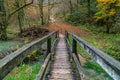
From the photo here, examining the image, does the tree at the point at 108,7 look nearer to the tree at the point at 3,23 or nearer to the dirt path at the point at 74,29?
the dirt path at the point at 74,29

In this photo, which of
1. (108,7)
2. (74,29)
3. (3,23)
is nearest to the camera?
(3,23)

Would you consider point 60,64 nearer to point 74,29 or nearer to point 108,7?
point 108,7

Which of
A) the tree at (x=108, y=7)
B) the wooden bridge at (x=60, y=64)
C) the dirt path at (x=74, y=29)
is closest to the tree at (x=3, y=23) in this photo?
the dirt path at (x=74, y=29)

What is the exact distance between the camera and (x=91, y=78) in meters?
9.20

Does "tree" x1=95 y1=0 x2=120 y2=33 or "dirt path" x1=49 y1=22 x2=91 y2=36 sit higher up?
"tree" x1=95 y1=0 x2=120 y2=33

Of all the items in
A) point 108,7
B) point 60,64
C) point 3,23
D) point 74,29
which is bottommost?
point 74,29

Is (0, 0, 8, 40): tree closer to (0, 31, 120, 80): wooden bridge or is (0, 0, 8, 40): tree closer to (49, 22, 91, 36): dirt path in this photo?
(49, 22, 91, 36): dirt path

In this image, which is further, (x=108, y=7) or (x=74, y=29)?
(x=74, y=29)

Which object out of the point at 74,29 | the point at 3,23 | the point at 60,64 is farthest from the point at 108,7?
the point at 60,64

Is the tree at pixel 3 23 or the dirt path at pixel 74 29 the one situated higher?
the tree at pixel 3 23

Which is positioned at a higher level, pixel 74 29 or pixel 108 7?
pixel 108 7

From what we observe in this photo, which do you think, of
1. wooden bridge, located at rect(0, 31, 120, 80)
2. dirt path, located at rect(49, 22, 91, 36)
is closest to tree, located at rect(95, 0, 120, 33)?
dirt path, located at rect(49, 22, 91, 36)

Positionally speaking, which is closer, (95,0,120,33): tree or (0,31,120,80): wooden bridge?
(0,31,120,80): wooden bridge

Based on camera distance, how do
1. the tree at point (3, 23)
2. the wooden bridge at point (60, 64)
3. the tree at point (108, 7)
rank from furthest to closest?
the tree at point (108, 7)
the tree at point (3, 23)
the wooden bridge at point (60, 64)
